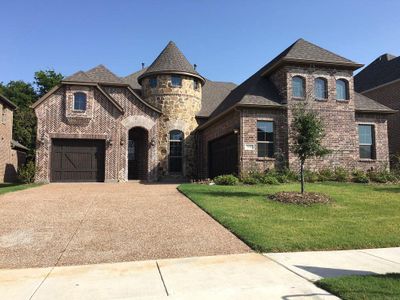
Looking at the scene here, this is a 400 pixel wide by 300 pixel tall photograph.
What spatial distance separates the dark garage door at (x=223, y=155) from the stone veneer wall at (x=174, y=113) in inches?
68.2

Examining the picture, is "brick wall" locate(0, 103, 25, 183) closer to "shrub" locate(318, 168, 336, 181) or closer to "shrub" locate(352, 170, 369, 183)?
"shrub" locate(318, 168, 336, 181)

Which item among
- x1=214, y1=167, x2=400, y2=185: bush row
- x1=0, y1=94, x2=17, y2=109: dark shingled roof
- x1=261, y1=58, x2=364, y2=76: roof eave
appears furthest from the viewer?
x1=0, y1=94, x2=17, y2=109: dark shingled roof

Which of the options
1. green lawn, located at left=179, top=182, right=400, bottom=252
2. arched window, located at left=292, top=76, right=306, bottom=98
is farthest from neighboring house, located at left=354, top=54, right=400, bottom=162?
green lawn, located at left=179, top=182, right=400, bottom=252

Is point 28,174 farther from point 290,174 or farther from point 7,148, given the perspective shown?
point 290,174

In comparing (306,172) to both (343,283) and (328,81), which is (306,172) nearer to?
(328,81)

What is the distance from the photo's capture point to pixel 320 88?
21.2 m

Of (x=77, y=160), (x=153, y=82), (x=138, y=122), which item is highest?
(x=153, y=82)

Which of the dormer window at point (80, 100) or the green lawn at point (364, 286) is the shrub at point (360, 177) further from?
the dormer window at point (80, 100)

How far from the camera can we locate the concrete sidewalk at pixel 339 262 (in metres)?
5.93

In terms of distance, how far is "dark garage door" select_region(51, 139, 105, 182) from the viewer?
22281mm

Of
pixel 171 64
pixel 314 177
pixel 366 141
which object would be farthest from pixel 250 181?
pixel 171 64

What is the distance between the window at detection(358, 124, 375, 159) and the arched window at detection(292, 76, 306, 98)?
450 cm

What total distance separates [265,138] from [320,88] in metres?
4.67

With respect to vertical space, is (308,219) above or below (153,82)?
below
